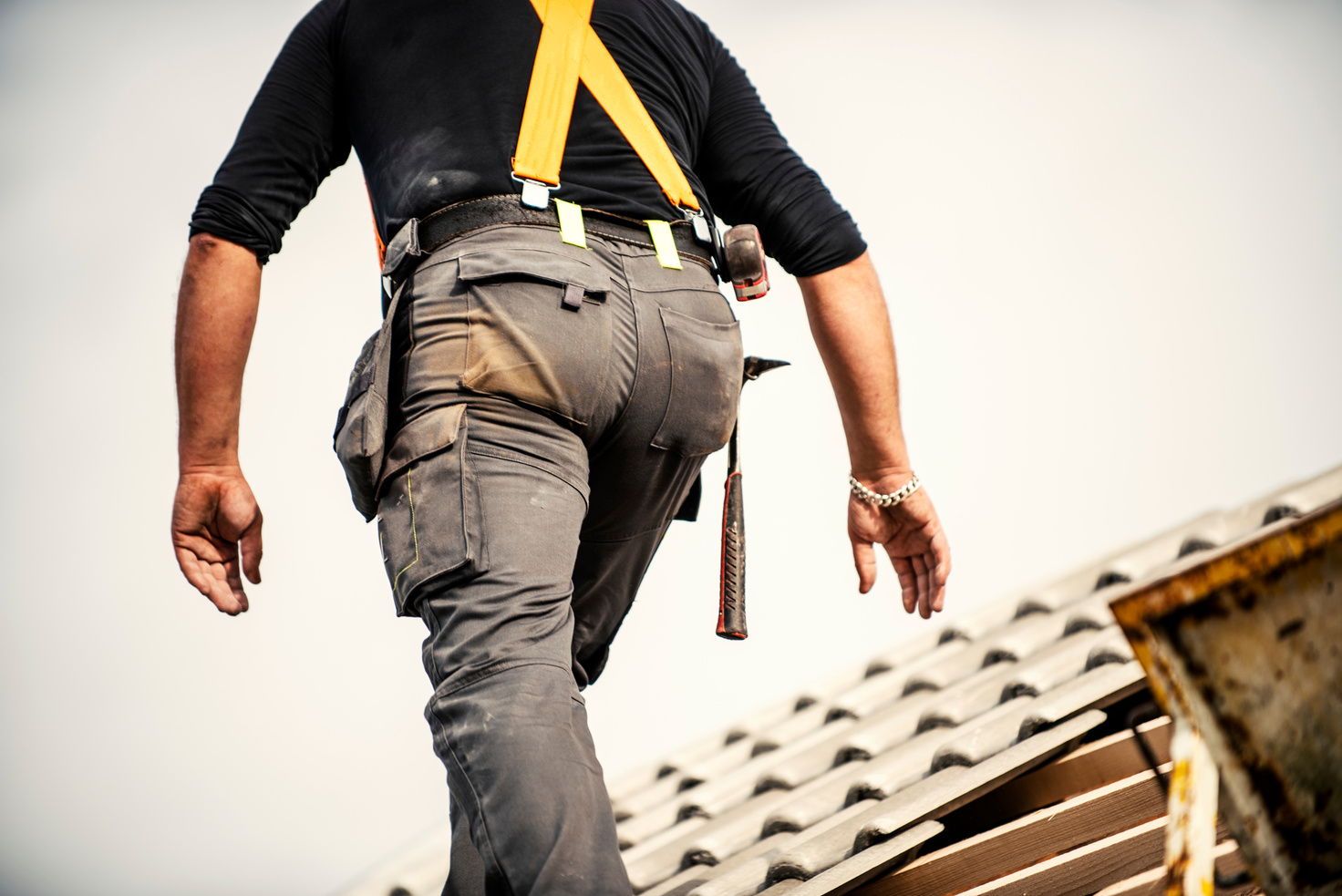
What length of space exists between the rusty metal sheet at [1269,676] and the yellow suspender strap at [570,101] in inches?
41.8

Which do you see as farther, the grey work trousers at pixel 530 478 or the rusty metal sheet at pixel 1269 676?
the grey work trousers at pixel 530 478

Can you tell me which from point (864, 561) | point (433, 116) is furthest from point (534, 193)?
point (864, 561)

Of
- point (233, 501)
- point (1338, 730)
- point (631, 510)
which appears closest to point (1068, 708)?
point (631, 510)

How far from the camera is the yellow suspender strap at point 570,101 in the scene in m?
1.58

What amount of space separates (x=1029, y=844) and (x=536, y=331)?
1.23 metres

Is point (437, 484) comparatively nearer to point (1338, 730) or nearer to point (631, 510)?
point (631, 510)

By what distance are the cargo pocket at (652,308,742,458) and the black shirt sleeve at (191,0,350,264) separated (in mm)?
652

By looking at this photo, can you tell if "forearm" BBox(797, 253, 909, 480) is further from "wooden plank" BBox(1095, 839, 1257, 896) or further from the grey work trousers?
"wooden plank" BBox(1095, 839, 1257, 896)

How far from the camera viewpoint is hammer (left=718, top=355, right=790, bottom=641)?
1839mm

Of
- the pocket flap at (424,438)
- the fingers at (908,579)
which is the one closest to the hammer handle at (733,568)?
the fingers at (908,579)

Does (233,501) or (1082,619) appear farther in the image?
(1082,619)

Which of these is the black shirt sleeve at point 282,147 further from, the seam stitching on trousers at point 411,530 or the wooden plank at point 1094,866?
the wooden plank at point 1094,866

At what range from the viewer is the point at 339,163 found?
1.82 m

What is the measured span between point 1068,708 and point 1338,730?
44.9 inches
